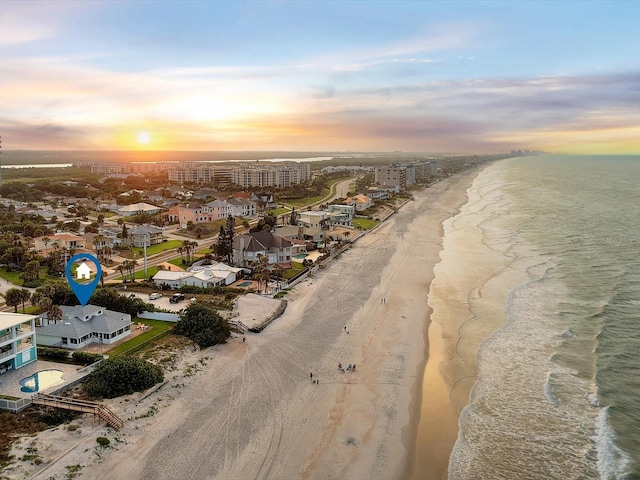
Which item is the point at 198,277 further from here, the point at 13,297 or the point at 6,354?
the point at 6,354

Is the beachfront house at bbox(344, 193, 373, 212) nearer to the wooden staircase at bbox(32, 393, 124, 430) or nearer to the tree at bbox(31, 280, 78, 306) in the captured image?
the tree at bbox(31, 280, 78, 306)

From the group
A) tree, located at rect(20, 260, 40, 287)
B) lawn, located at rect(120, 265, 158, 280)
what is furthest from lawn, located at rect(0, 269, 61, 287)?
Answer: lawn, located at rect(120, 265, 158, 280)

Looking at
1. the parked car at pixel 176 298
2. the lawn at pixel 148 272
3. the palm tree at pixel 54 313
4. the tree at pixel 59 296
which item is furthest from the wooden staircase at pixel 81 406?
the lawn at pixel 148 272

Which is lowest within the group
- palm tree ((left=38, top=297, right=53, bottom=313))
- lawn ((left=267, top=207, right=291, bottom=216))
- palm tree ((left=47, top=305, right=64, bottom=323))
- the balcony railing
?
the balcony railing

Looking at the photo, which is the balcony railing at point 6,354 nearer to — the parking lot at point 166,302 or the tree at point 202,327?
the tree at point 202,327

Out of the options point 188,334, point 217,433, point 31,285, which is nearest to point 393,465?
point 217,433

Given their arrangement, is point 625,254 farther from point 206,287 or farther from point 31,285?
point 31,285

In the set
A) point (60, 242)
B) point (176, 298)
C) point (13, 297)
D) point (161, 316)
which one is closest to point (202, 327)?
point (161, 316)
